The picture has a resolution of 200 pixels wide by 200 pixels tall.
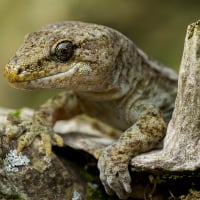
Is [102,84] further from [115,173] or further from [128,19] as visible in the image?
[128,19]

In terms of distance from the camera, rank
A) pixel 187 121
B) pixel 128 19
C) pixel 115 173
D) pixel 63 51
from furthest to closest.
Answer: pixel 128 19 < pixel 63 51 < pixel 115 173 < pixel 187 121

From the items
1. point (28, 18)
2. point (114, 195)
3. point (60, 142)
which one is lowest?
point (114, 195)

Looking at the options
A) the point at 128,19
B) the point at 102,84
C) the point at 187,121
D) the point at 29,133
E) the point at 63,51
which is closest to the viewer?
the point at 187,121

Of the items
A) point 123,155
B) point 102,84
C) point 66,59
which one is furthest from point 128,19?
point 123,155

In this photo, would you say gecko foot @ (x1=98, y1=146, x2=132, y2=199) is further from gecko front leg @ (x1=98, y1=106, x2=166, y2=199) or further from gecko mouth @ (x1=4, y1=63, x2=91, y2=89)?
gecko mouth @ (x1=4, y1=63, x2=91, y2=89)

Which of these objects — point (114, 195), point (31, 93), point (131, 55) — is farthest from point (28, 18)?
point (114, 195)

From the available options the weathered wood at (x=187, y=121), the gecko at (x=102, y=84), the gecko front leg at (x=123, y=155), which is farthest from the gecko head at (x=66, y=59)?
the weathered wood at (x=187, y=121)

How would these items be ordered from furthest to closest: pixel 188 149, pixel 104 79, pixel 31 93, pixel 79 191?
pixel 31 93 < pixel 104 79 < pixel 79 191 < pixel 188 149

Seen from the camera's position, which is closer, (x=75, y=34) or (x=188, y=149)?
(x=188, y=149)

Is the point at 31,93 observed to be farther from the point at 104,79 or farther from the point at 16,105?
the point at 104,79
